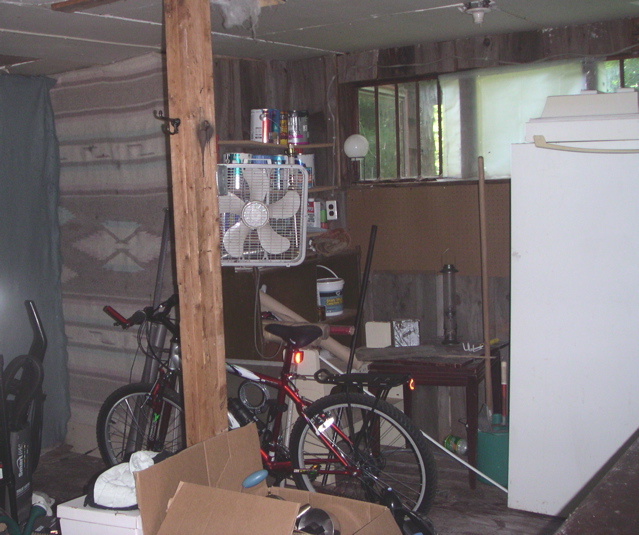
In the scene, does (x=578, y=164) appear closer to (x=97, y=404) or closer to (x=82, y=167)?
(x=82, y=167)

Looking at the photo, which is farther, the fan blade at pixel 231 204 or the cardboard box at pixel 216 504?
the fan blade at pixel 231 204

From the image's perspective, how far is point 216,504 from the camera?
6.68 feet

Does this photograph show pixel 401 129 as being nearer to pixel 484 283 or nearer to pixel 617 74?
pixel 484 283

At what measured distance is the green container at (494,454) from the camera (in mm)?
3379

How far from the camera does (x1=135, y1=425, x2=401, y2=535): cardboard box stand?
1.95 m

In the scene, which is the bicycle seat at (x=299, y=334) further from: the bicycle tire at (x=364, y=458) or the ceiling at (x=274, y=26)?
the ceiling at (x=274, y=26)

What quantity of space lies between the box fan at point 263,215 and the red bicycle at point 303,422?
35cm

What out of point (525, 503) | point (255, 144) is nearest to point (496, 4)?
point (255, 144)

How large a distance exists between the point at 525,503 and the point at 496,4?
217 cm

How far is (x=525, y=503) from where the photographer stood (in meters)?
3.06

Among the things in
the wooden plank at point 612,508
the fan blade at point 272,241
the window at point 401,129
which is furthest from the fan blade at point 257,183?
the wooden plank at point 612,508

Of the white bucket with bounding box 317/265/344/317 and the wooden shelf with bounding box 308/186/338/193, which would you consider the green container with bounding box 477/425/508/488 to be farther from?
the wooden shelf with bounding box 308/186/338/193

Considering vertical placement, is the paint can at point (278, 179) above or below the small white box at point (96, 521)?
above

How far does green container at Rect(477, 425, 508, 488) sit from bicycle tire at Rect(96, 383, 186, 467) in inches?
57.9
